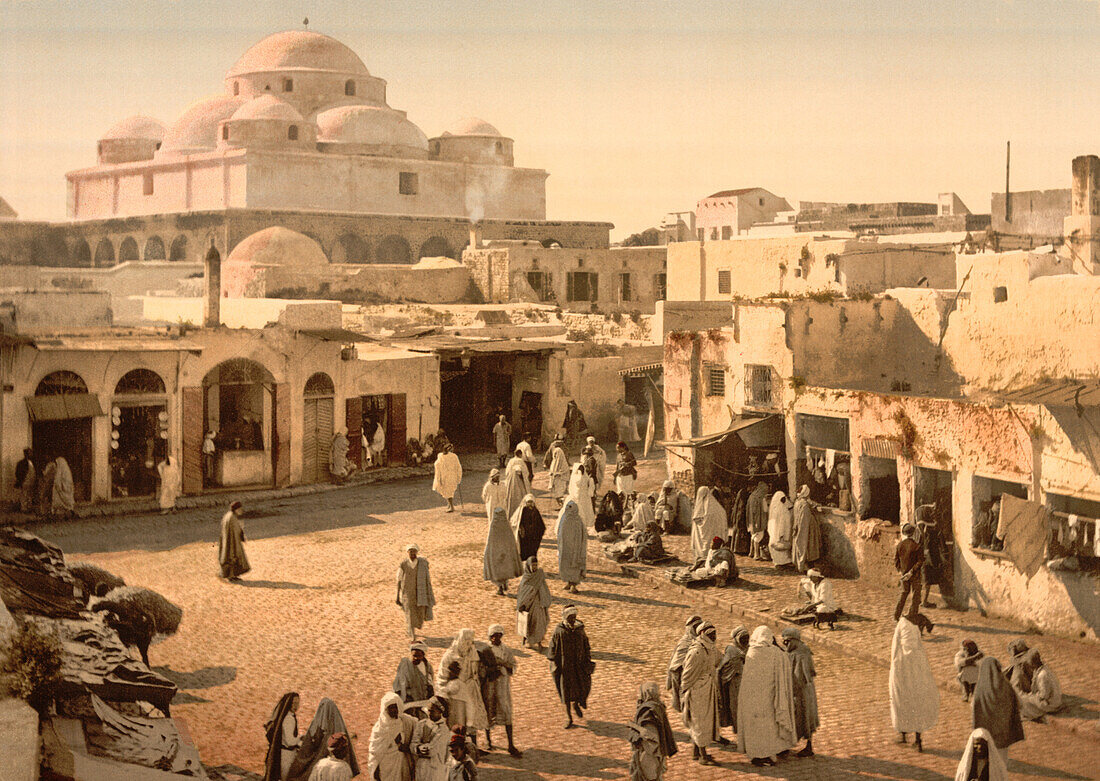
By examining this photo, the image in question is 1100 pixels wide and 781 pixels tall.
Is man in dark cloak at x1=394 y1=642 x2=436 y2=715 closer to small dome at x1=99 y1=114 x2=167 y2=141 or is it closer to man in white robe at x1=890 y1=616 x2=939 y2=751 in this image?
man in white robe at x1=890 y1=616 x2=939 y2=751

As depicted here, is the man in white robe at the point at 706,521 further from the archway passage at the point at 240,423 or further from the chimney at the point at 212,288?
the chimney at the point at 212,288

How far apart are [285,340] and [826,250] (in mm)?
10746

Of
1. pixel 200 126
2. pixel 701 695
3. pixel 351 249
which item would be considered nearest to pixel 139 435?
pixel 701 695

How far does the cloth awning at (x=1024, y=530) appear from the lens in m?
12.9

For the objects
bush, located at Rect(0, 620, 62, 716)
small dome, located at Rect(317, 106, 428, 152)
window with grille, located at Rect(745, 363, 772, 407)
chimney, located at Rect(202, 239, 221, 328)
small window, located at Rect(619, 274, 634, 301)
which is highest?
small dome, located at Rect(317, 106, 428, 152)

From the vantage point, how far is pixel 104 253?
52.9m

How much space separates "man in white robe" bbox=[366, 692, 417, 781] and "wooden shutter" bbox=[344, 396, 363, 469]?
48.2 ft

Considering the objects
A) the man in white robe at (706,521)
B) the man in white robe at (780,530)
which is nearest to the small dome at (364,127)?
the man in white robe at (706,521)

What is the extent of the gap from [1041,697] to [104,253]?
48625 mm

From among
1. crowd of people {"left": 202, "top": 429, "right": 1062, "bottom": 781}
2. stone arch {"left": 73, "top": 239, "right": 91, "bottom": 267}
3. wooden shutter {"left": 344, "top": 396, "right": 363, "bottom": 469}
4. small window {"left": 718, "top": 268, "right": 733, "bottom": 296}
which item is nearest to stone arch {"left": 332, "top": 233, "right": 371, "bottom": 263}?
stone arch {"left": 73, "top": 239, "right": 91, "bottom": 267}

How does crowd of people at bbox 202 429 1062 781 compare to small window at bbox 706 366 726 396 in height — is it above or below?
below

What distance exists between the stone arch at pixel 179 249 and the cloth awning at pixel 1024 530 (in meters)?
40.4

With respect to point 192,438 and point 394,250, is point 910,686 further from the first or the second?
point 394,250

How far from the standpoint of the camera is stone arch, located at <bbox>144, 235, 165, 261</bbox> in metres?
50.2
